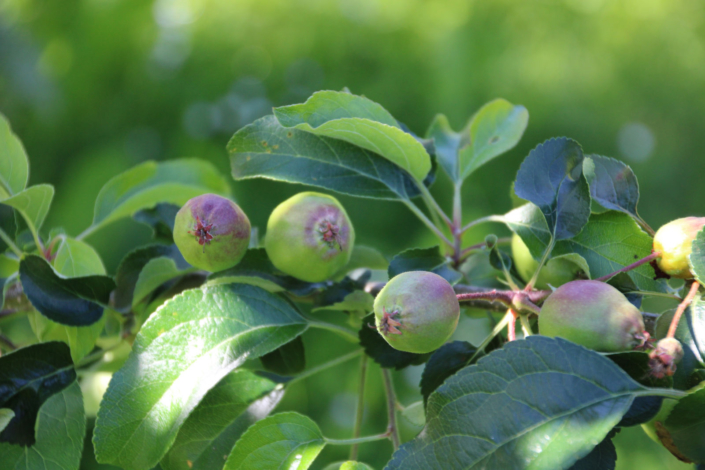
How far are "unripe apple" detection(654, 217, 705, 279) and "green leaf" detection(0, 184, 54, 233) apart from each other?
0.84 m

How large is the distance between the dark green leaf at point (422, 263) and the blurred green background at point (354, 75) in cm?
185

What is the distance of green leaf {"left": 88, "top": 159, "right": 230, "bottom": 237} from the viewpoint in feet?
3.30

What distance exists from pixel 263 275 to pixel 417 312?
305mm

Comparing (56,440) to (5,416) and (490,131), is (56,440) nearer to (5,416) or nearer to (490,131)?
(5,416)

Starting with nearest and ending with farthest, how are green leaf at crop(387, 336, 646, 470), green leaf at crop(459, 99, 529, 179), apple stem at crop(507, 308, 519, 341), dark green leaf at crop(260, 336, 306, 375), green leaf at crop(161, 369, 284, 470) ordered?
green leaf at crop(387, 336, 646, 470) → apple stem at crop(507, 308, 519, 341) → green leaf at crop(161, 369, 284, 470) → dark green leaf at crop(260, 336, 306, 375) → green leaf at crop(459, 99, 529, 179)

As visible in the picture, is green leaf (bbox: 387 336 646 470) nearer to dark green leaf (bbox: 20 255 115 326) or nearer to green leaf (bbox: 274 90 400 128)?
green leaf (bbox: 274 90 400 128)

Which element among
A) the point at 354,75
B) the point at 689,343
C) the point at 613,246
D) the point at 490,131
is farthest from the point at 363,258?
the point at 354,75

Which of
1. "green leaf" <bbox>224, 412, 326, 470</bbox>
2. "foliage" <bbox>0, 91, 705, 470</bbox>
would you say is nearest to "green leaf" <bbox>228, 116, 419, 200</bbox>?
"foliage" <bbox>0, 91, 705, 470</bbox>

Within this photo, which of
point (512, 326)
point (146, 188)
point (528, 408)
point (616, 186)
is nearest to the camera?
point (528, 408)

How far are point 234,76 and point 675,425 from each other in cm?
280

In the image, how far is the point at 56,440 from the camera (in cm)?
67

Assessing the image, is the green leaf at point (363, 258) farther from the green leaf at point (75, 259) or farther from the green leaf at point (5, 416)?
the green leaf at point (5, 416)

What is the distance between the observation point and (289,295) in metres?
0.75

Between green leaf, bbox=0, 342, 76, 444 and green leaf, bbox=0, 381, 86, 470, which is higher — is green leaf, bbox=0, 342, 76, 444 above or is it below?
above
